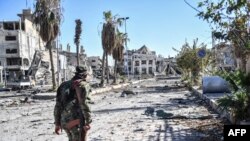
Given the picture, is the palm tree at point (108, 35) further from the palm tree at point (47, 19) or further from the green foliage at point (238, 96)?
the green foliage at point (238, 96)

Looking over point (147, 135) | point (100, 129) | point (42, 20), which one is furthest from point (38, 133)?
point (42, 20)

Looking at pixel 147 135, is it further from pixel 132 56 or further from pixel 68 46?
pixel 132 56

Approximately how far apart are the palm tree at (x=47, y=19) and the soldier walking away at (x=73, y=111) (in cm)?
2872

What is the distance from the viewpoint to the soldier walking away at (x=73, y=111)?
6395mm

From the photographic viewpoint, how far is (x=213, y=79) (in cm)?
2402

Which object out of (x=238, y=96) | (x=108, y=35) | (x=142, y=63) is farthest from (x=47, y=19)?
(x=142, y=63)

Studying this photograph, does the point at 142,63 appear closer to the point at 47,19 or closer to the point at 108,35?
the point at 108,35

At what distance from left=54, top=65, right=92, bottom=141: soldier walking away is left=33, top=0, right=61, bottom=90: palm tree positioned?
2872 cm

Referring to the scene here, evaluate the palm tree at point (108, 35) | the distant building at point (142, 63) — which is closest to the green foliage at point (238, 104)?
the palm tree at point (108, 35)

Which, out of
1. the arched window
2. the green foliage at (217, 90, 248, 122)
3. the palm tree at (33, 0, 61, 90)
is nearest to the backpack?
the green foliage at (217, 90, 248, 122)

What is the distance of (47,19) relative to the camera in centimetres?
3512

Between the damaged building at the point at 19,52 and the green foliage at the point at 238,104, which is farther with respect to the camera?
the damaged building at the point at 19,52

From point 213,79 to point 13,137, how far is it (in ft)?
49.4

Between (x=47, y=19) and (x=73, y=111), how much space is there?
97.2 feet
